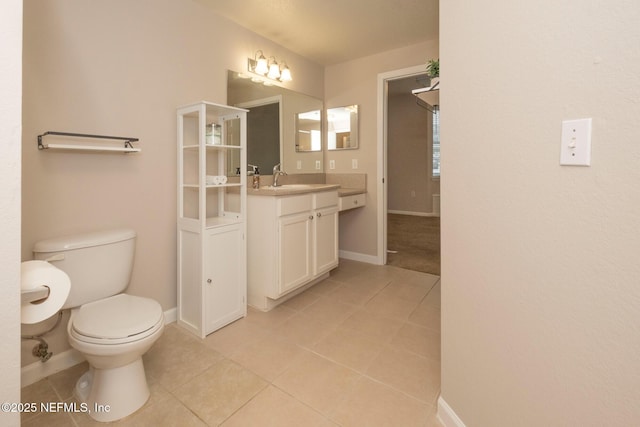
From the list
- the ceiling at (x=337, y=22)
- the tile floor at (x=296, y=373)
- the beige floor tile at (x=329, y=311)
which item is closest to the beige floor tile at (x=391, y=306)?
the tile floor at (x=296, y=373)

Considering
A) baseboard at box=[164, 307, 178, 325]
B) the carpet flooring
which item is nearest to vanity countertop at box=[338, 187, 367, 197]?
the carpet flooring

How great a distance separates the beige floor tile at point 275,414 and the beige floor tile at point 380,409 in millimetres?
101

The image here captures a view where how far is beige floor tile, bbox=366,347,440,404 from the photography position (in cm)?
150

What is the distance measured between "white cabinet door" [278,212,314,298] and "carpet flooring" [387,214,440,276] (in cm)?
134

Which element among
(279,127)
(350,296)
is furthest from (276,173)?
(350,296)

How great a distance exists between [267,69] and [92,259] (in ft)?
6.89

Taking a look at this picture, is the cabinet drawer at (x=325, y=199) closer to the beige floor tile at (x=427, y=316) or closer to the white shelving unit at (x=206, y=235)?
the white shelving unit at (x=206, y=235)

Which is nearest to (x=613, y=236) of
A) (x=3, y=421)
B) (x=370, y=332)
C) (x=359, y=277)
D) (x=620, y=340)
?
(x=620, y=340)

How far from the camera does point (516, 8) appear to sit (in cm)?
88

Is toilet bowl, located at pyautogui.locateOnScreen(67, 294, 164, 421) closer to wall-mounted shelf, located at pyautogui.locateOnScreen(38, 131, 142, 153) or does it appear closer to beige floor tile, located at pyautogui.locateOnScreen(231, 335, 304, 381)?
beige floor tile, located at pyautogui.locateOnScreen(231, 335, 304, 381)

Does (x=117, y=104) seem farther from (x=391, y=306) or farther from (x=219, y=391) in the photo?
(x=391, y=306)

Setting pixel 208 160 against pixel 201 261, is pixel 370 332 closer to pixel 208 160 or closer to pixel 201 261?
pixel 201 261

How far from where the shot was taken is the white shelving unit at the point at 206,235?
1.98 meters

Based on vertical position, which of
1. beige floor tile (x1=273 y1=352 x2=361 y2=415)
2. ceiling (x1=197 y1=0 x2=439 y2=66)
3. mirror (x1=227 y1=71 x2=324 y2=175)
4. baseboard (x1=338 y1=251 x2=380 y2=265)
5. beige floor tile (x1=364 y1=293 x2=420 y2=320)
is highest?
ceiling (x1=197 y1=0 x2=439 y2=66)
